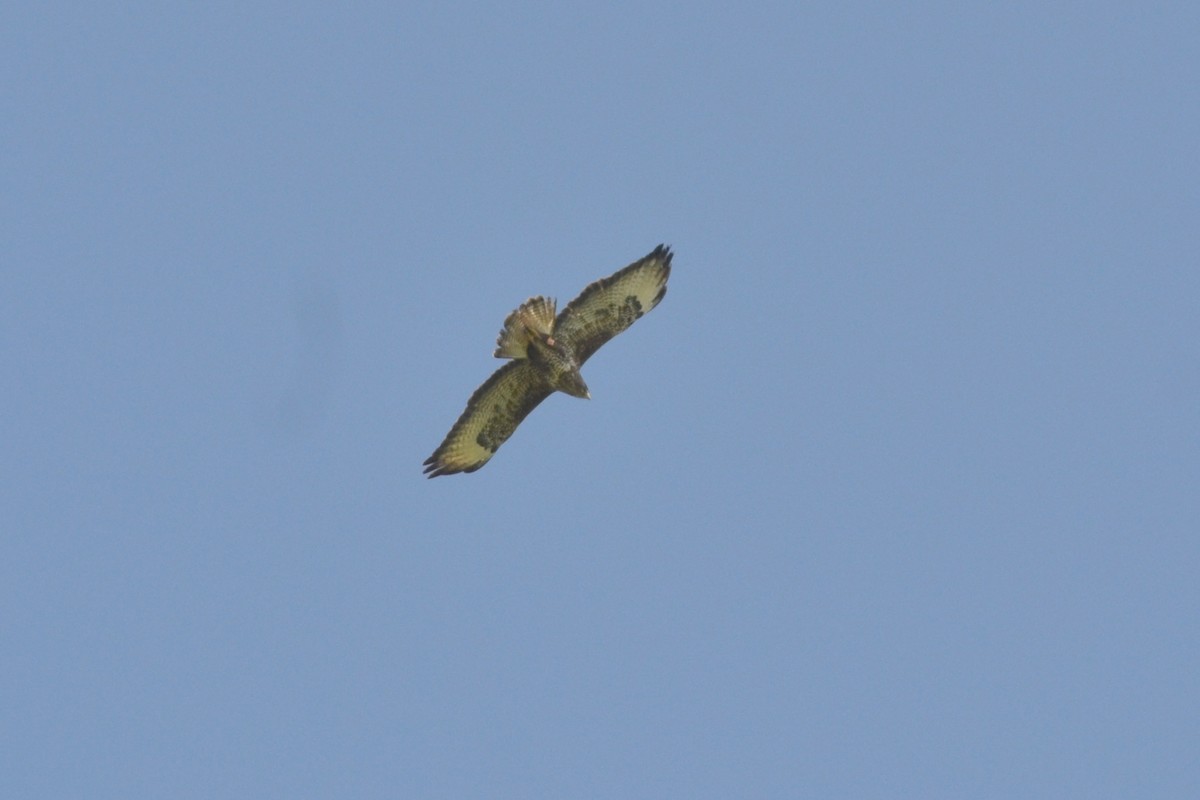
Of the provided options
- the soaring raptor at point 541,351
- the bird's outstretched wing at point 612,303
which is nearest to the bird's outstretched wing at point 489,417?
the soaring raptor at point 541,351

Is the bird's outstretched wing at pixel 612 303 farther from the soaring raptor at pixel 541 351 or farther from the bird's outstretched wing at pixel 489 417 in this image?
the bird's outstretched wing at pixel 489 417

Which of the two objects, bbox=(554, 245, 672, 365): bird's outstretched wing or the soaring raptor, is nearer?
the soaring raptor

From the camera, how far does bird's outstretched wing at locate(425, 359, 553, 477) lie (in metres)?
22.4

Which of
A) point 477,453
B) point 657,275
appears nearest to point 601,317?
point 657,275

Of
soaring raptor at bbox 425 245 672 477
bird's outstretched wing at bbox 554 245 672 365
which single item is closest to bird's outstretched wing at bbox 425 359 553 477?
soaring raptor at bbox 425 245 672 477

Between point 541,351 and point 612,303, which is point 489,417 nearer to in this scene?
point 541,351

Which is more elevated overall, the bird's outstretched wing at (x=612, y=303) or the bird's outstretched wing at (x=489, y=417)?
the bird's outstretched wing at (x=612, y=303)

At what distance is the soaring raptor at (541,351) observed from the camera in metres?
21.6

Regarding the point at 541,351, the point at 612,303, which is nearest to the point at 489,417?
the point at 541,351

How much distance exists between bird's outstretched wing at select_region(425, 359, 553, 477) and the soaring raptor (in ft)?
0.04

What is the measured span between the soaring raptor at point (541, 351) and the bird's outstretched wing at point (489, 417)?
12 mm

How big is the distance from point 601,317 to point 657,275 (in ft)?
2.84

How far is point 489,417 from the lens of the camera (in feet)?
75.3

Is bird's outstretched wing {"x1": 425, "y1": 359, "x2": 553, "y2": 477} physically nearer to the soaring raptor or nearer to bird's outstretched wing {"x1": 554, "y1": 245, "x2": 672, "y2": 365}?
the soaring raptor
